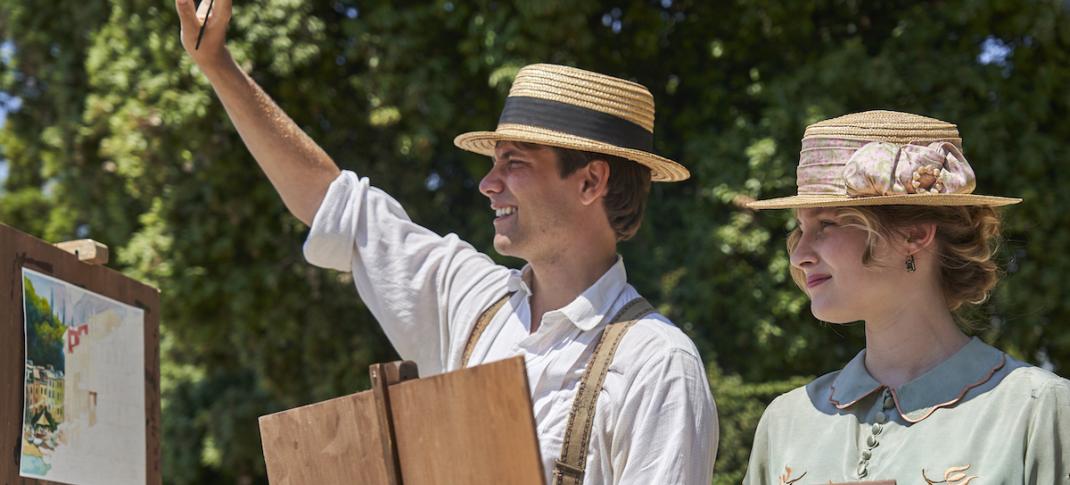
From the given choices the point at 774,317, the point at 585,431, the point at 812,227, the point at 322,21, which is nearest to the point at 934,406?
the point at 812,227

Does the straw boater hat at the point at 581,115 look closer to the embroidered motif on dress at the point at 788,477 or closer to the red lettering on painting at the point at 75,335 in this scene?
the embroidered motif on dress at the point at 788,477

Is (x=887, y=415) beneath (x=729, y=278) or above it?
beneath

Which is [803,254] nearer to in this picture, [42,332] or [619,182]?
[619,182]

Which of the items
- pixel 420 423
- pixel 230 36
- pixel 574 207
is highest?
pixel 230 36

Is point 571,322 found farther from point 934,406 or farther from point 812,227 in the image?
point 934,406

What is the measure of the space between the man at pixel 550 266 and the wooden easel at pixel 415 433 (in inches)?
21.0

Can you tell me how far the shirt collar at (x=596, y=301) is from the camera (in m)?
2.53

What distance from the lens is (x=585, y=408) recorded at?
2365 mm

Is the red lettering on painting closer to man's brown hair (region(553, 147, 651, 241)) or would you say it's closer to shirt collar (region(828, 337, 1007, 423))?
man's brown hair (region(553, 147, 651, 241))

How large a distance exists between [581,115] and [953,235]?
0.86 metres

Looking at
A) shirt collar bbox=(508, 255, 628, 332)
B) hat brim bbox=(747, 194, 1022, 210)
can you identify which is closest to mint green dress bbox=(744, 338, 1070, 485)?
hat brim bbox=(747, 194, 1022, 210)

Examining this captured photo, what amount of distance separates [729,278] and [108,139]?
2.82 metres

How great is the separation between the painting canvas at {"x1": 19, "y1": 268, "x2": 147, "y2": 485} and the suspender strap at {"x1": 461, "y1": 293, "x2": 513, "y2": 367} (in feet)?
2.61

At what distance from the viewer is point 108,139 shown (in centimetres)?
577
